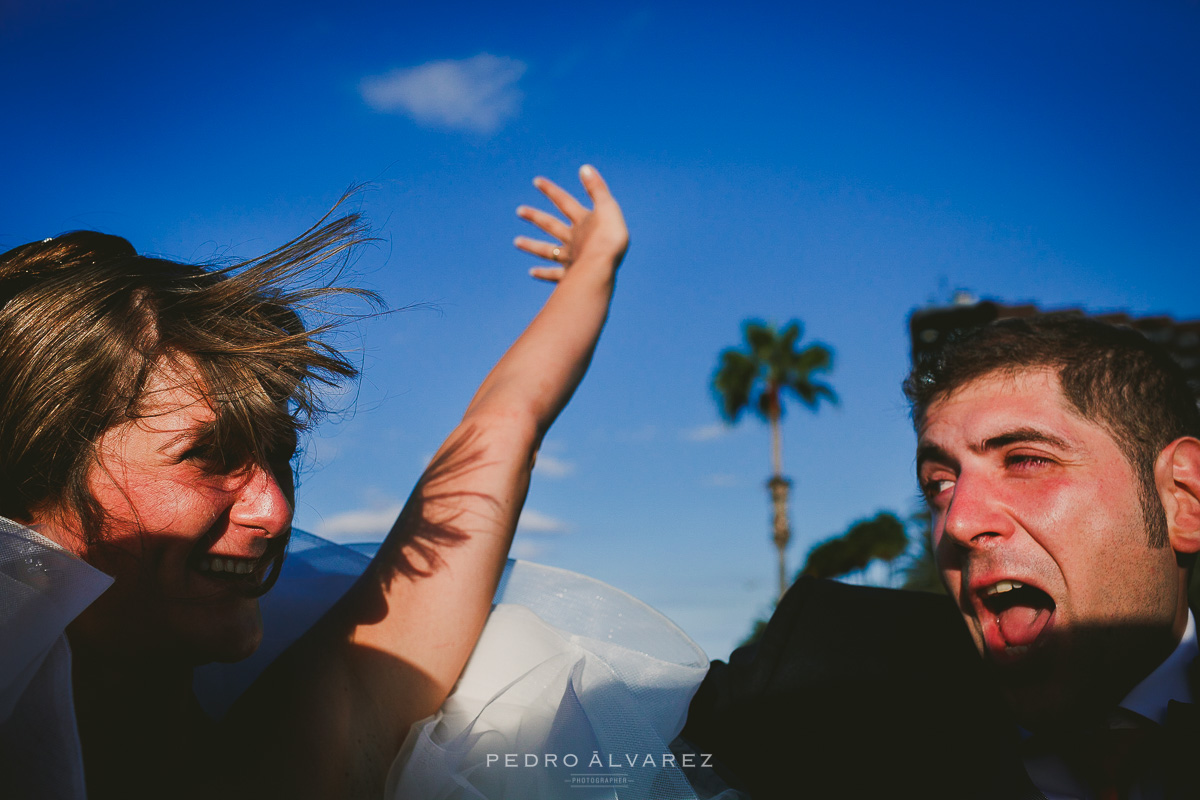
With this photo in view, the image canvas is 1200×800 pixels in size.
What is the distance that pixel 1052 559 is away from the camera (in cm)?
211

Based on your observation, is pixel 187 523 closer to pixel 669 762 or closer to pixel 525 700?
pixel 525 700

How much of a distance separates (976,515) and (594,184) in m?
1.89

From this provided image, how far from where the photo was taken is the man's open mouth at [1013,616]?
7.09 feet

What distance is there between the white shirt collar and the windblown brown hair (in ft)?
7.84

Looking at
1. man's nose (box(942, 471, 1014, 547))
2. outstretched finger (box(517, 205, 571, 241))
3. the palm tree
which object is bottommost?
man's nose (box(942, 471, 1014, 547))

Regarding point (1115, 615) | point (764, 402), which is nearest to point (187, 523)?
point (1115, 615)

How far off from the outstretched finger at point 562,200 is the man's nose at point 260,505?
1802mm

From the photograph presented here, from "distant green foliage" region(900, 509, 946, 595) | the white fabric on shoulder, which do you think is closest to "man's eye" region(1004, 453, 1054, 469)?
the white fabric on shoulder

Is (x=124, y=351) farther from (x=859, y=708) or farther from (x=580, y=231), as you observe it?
(x=859, y=708)

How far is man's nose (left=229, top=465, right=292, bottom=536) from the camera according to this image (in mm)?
1771

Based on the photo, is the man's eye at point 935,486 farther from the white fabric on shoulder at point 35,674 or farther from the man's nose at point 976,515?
the white fabric on shoulder at point 35,674

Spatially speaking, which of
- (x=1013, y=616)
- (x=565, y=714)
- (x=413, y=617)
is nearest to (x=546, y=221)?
(x=413, y=617)

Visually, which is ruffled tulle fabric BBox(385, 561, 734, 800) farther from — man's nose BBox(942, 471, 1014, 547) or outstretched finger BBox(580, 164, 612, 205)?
outstretched finger BBox(580, 164, 612, 205)

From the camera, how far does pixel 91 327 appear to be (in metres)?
1.70
